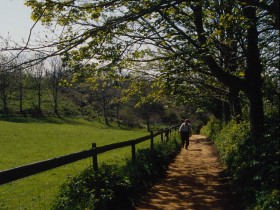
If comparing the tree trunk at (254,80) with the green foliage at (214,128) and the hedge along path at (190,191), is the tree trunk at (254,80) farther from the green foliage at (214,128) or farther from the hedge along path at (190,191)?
the green foliage at (214,128)

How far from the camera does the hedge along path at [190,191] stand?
8672mm

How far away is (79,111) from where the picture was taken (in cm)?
8538

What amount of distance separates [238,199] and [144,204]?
87.7 inches

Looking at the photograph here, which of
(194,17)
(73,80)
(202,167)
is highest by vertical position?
(194,17)

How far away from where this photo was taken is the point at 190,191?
33.8ft

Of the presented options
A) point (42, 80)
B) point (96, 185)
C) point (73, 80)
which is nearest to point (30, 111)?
point (42, 80)

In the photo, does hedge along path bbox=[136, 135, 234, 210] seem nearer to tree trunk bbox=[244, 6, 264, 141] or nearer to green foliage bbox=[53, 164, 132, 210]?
green foliage bbox=[53, 164, 132, 210]

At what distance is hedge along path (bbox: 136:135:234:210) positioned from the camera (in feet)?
28.5

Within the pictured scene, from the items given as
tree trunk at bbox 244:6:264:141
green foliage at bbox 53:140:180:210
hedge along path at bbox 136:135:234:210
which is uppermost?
tree trunk at bbox 244:6:264:141

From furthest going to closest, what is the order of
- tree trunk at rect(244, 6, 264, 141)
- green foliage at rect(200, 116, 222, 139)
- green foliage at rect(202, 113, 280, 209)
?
green foliage at rect(200, 116, 222, 139) < tree trunk at rect(244, 6, 264, 141) < green foliage at rect(202, 113, 280, 209)

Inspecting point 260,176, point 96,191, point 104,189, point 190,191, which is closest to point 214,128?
point 190,191

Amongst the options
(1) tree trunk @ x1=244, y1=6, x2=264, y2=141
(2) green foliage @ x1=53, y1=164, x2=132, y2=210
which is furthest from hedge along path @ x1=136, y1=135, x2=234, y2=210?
(1) tree trunk @ x1=244, y1=6, x2=264, y2=141

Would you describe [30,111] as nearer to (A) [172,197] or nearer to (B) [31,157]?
(B) [31,157]

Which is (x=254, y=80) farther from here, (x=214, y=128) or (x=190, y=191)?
(x=214, y=128)
